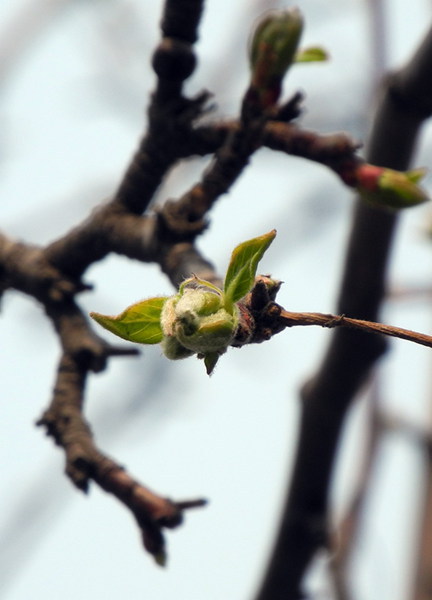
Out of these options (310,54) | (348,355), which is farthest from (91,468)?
(348,355)

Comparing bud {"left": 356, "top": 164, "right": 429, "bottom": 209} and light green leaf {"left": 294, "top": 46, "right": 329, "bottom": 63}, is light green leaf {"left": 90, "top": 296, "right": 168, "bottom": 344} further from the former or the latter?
light green leaf {"left": 294, "top": 46, "right": 329, "bottom": 63}

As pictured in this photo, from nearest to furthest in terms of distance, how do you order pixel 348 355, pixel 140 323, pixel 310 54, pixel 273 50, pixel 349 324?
pixel 349 324 → pixel 140 323 → pixel 273 50 → pixel 310 54 → pixel 348 355

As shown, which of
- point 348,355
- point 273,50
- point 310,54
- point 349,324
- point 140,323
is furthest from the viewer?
point 348,355

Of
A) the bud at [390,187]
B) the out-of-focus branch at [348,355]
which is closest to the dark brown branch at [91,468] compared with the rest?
the bud at [390,187]

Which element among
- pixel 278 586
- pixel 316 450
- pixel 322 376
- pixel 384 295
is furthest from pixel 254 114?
pixel 278 586

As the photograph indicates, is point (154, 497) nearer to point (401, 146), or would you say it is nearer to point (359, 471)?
point (401, 146)

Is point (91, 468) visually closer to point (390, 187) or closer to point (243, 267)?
point (243, 267)

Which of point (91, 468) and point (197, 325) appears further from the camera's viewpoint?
point (91, 468)
